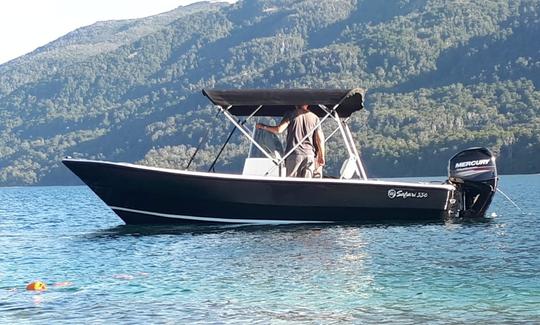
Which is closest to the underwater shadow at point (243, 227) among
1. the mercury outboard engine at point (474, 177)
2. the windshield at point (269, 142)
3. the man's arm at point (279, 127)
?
the mercury outboard engine at point (474, 177)

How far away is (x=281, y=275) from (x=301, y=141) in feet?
26.8

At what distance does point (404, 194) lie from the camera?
82.4 feet

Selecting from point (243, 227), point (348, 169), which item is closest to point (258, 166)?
point (243, 227)

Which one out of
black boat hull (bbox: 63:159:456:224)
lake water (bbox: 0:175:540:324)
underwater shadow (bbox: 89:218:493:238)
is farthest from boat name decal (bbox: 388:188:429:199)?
lake water (bbox: 0:175:540:324)

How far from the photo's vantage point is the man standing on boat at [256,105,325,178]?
80.9 ft

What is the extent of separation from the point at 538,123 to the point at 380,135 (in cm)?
2722

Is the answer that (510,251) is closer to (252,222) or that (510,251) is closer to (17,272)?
(252,222)

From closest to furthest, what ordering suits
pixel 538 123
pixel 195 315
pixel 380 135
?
1. pixel 195 315
2. pixel 538 123
3. pixel 380 135

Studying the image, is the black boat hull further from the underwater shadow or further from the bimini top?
the bimini top

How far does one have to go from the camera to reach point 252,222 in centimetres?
2497

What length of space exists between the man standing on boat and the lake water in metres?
1.60

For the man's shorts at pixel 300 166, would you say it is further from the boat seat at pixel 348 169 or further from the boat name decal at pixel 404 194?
the boat name decal at pixel 404 194

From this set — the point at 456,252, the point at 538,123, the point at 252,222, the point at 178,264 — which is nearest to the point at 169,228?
the point at 252,222

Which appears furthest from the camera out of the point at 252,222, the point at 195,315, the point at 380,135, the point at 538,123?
the point at 380,135
